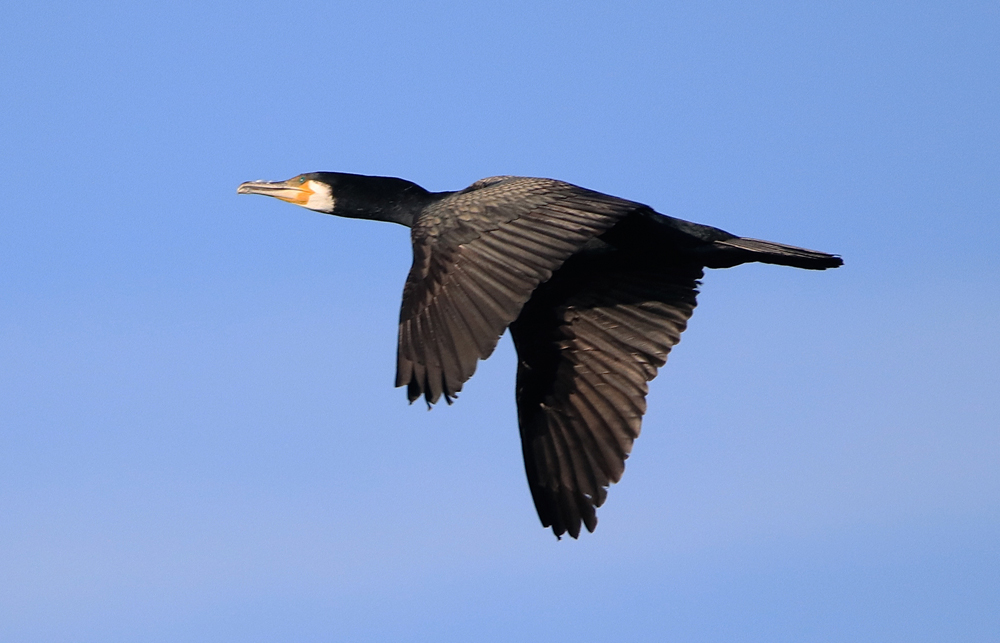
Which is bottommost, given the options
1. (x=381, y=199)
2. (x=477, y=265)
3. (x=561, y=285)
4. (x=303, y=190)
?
(x=477, y=265)

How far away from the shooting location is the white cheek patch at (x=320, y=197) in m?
13.4

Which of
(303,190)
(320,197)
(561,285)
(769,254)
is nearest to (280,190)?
(303,190)

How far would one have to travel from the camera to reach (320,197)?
13.4m

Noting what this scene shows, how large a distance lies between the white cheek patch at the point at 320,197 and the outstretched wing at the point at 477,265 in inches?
85.9

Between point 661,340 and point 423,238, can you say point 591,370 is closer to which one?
point 661,340

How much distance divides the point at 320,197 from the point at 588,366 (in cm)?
283

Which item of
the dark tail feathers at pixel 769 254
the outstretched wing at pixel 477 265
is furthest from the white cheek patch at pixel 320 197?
the dark tail feathers at pixel 769 254

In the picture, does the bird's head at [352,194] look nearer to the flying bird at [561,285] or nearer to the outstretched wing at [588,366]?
the flying bird at [561,285]

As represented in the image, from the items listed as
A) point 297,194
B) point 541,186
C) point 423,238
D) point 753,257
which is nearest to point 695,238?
point 753,257

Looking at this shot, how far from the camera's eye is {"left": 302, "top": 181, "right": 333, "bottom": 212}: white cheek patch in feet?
44.0

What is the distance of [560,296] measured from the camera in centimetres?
1309

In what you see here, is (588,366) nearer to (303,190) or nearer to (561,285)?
(561,285)

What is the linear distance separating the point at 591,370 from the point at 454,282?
265 cm

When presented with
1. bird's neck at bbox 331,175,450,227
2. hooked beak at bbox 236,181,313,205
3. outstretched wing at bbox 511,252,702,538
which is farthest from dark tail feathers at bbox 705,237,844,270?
hooked beak at bbox 236,181,313,205
